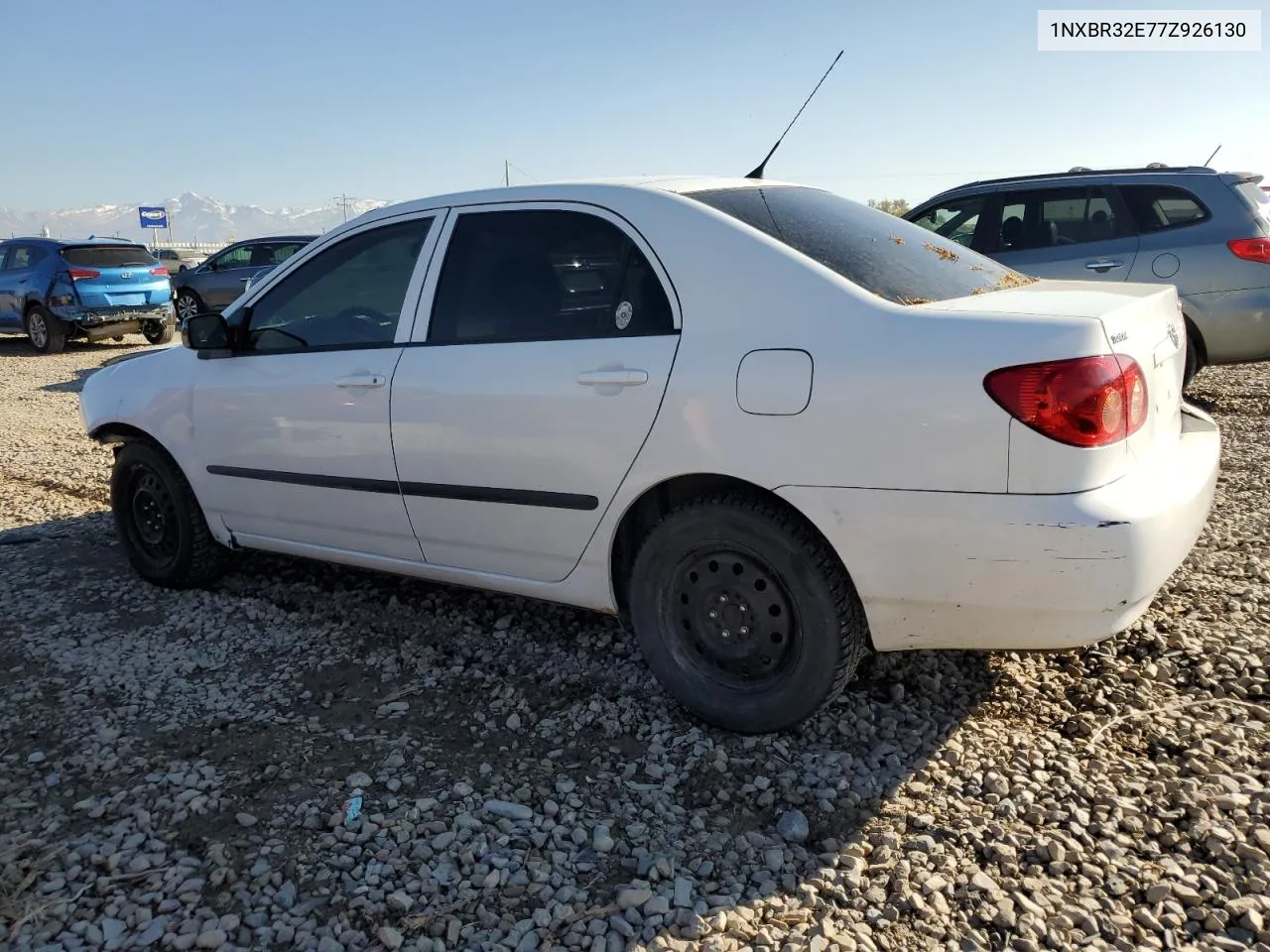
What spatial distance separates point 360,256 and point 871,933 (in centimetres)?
297

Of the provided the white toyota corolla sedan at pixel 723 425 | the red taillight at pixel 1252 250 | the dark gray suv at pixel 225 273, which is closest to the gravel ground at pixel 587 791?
the white toyota corolla sedan at pixel 723 425

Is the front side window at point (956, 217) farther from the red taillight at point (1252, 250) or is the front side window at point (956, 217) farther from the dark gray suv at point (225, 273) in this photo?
the dark gray suv at point (225, 273)

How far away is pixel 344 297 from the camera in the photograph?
3.76m

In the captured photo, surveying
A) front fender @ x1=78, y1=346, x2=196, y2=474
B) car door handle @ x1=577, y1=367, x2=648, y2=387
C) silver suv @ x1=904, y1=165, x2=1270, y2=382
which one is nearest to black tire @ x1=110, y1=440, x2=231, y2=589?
front fender @ x1=78, y1=346, x2=196, y2=474

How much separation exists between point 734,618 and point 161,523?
2927 millimetres

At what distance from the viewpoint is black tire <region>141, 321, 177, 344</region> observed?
14.9 m

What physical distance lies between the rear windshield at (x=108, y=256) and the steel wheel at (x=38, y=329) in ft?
3.65

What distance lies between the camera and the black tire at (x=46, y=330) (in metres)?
14.5

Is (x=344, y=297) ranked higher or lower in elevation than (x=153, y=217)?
lower

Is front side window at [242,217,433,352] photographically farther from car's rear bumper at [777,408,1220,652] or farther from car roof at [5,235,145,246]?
car roof at [5,235,145,246]

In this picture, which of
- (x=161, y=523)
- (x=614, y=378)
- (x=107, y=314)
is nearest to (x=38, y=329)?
(x=107, y=314)

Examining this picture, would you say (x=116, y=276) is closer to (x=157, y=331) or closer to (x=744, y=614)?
(x=157, y=331)

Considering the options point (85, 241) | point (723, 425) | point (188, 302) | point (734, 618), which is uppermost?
point (85, 241)

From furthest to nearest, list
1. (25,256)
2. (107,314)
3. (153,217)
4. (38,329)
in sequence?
(153,217)
(25,256)
(38,329)
(107,314)
